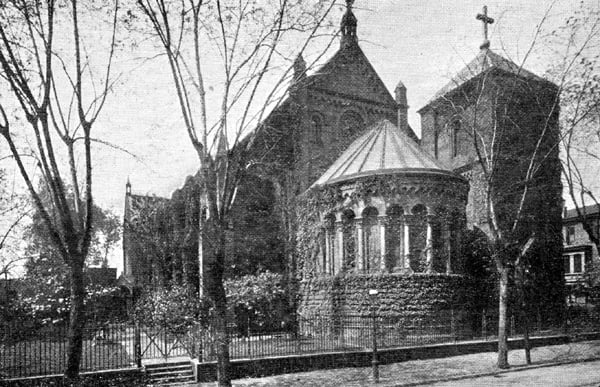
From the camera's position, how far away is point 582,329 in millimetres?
22719

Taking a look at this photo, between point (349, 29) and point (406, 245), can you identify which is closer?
point (406, 245)

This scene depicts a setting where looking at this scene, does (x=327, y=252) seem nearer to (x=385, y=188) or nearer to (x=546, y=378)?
(x=385, y=188)

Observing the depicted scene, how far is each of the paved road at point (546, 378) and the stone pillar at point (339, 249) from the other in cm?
849

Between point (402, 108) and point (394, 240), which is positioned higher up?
point (402, 108)

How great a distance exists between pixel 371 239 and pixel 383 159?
358cm

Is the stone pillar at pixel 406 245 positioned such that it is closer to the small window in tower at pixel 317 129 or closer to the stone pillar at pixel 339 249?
the stone pillar at pixel 339 249

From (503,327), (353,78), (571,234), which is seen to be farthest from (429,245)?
(571,234)

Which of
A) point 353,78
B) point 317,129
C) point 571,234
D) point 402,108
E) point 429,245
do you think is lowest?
point 571,234

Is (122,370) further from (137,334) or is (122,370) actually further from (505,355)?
(505,355)

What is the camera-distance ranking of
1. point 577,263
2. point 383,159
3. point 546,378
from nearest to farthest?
point 546,378
point 383,159
point 577,263

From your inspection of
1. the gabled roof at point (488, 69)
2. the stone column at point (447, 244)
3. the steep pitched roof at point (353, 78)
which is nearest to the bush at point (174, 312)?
the stone column at point (447, 244)

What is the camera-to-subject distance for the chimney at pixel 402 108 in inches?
1260

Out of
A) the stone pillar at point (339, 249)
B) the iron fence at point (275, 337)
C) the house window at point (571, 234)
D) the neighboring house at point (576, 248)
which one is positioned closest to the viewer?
the iron fence at point (275, 337)

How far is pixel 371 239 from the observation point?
21859mm
